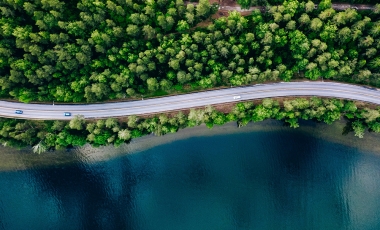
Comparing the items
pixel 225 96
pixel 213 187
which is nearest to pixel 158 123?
pixel 225 96

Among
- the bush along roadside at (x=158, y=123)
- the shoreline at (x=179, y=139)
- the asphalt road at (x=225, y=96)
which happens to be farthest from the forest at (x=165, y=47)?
the shoreline at (x=179, y=139)

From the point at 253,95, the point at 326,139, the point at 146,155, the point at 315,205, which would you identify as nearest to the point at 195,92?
the point at 253,95

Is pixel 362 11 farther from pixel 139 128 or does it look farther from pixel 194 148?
pixel 139 128

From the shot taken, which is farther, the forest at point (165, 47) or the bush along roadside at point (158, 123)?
the bush along roadside at point (158, 123)

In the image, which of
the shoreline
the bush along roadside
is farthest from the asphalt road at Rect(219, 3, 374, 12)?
the shoreline

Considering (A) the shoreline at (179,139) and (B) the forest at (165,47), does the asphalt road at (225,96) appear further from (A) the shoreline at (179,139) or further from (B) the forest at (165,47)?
(A) the shoreline at (179,139)

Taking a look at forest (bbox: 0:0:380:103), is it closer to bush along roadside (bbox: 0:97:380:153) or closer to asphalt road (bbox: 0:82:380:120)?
asphalt road (bbox: 0:82:380:120)

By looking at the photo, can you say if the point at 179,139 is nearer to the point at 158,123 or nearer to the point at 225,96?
the point at 158,123
